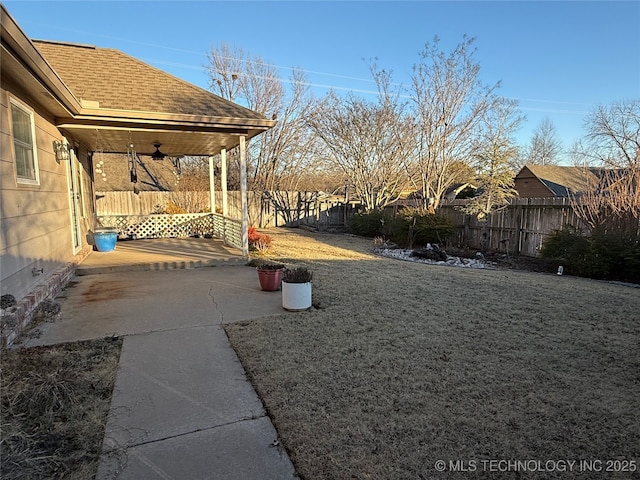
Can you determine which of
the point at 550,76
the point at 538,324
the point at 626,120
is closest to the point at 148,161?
Result: the point at 550,76

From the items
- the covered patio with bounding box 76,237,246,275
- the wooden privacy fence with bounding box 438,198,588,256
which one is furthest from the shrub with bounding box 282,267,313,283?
the wooden privacy fence with bounding box 438,198,588,256

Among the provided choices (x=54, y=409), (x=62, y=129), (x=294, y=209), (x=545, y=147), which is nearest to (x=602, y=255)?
(x=54, y=409)

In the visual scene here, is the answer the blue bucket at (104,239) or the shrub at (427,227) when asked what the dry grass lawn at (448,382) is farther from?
the shrub at (427,227)

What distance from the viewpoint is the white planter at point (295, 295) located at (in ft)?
14.3

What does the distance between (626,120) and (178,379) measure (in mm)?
22720

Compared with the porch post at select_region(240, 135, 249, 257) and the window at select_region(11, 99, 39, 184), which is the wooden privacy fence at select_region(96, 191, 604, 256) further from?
the window at select_region(11, 99, 39, 184)

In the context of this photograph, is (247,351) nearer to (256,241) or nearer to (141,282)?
(141,282)

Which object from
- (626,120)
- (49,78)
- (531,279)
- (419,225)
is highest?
(626,120)

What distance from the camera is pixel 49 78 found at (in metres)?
4.12

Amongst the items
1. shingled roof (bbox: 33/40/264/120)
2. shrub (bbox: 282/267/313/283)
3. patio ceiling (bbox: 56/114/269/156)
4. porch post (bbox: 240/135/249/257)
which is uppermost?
shingled roof (bbox: 33/40/264/120)

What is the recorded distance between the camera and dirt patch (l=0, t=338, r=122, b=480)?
177 centimetres

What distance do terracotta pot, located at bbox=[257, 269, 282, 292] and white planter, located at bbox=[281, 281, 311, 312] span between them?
867 mm

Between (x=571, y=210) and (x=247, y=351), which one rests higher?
(x=571, y=210)

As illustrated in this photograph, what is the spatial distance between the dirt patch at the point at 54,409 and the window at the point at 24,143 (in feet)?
8.08
